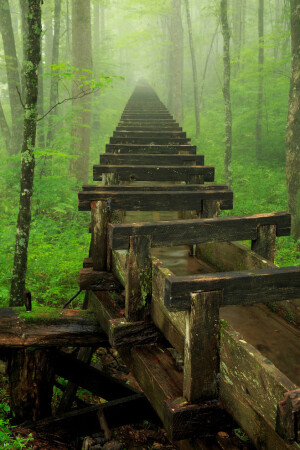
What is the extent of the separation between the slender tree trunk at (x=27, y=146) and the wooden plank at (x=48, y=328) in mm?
1622

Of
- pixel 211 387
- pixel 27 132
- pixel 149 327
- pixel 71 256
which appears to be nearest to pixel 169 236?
pixel 149 327

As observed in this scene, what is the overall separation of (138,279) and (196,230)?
2.09ft

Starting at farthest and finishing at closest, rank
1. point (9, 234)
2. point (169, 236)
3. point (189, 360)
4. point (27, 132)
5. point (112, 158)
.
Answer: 1. point (9, 234)
2. point (112, 158)
3. point (27, 132)
4. point (169, 236)
5. point (189, 360)

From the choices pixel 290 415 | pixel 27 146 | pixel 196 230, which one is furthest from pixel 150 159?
pixel 290 415

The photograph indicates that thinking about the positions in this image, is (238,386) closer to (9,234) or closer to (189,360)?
(189,360)

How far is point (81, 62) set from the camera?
1163cm

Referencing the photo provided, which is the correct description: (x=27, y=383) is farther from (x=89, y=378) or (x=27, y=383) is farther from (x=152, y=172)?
(x=152, y=172)

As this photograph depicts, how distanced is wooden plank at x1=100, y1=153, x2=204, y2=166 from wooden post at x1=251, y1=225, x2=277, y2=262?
9.73ft

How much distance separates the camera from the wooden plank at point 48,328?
3.41 metres

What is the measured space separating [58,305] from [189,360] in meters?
4.36

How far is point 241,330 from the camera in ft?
9.50

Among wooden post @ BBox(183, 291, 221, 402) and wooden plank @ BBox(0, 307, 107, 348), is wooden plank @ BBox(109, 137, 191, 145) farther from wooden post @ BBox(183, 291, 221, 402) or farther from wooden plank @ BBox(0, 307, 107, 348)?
wooden post @ BBox(183, 291, 221, 402)

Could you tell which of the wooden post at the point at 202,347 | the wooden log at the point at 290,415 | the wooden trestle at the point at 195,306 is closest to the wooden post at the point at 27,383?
the wooden trestle at the point at 195,306

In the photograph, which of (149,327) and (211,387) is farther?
(149,327)
